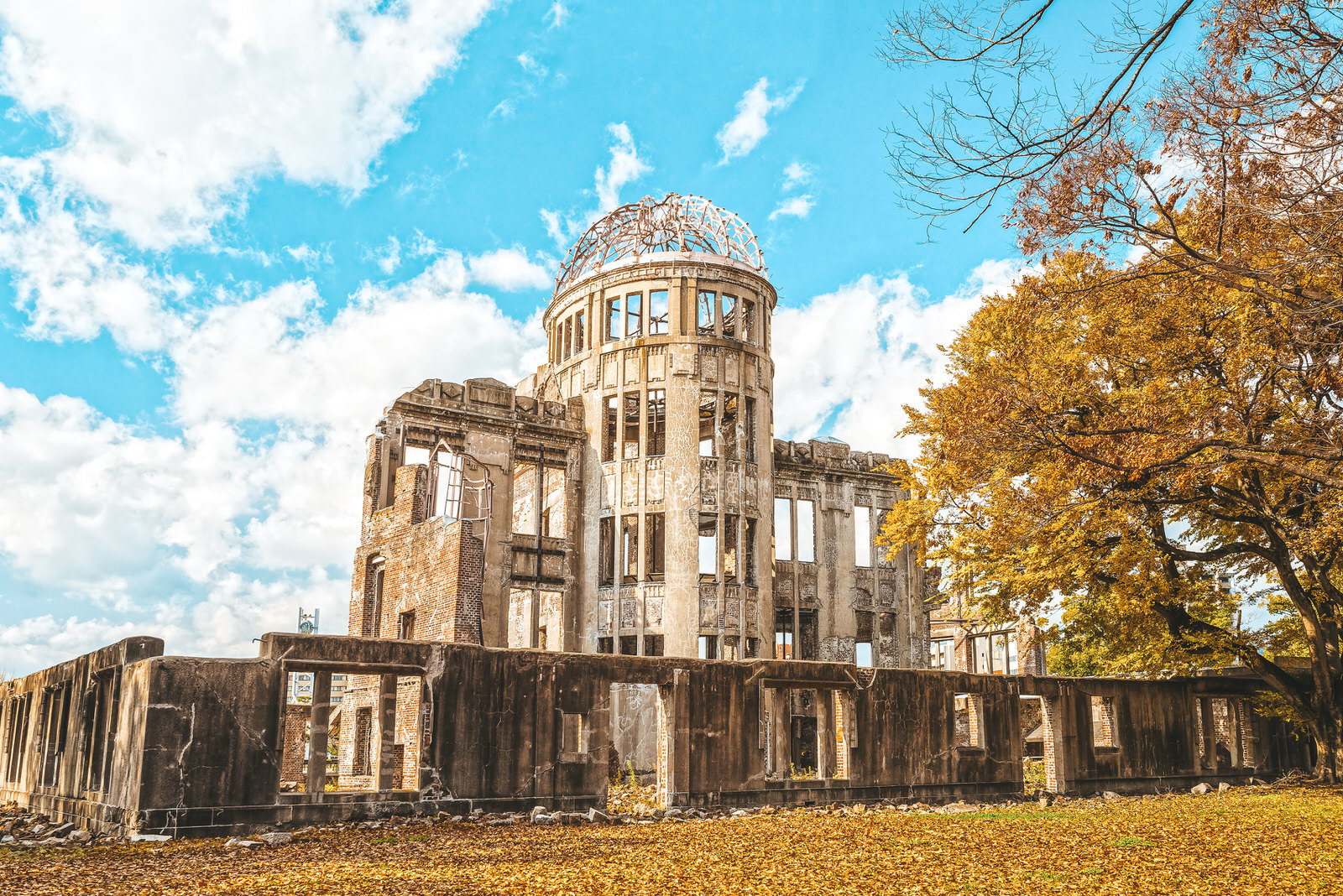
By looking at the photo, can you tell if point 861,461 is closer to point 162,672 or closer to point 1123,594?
point 1123,594

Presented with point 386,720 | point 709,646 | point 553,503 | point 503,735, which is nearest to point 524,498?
point 553,503

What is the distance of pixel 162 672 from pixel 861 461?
76.3 ft

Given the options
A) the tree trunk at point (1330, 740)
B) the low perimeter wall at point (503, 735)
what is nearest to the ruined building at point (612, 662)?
the low perimeter wall at point (503, 735)

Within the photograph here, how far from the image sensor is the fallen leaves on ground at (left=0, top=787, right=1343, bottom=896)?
8930mm

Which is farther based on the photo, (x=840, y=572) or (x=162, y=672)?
(x=840, y=572)

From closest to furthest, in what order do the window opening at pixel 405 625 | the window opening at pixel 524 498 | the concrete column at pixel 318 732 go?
the concrete column at pixel 318 732 < the window opening at pixel 405 625 < the window opening at pixel 524 498

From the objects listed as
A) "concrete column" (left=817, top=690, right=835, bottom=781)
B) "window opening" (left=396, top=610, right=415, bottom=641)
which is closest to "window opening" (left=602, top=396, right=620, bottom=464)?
"window opening" (left=396, top=610, right=415, bottom=641)

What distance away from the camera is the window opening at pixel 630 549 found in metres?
27.2

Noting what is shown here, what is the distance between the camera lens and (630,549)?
2936cm

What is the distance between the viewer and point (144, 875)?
945 cm

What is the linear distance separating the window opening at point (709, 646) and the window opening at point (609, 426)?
5.37 metres

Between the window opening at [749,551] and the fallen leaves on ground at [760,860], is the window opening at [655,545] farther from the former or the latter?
the fallen leaves on ground at [760,860]

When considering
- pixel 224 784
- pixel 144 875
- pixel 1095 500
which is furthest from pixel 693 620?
pixel 144 875

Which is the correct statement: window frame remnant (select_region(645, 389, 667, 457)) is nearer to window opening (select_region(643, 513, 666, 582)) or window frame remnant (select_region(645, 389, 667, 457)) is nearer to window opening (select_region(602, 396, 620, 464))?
window opening (select_region(602, 396, 620, 464))
